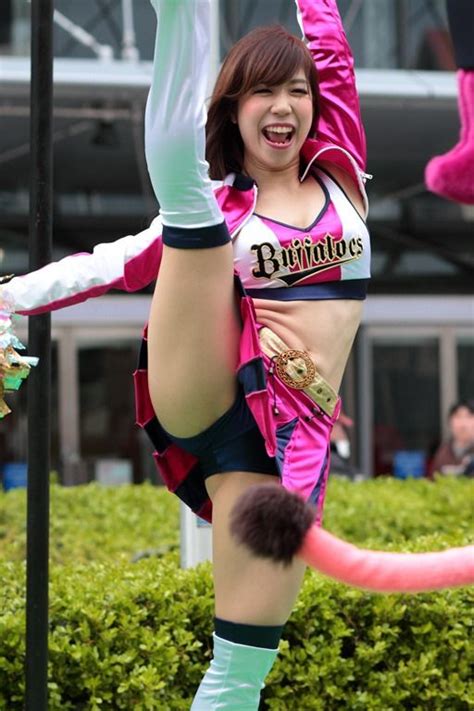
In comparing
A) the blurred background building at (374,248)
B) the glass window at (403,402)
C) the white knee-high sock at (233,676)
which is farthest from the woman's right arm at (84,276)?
the glass window at (403,402)

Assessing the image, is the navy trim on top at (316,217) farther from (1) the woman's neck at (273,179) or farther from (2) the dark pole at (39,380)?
(2) the dark pole at (39,380)

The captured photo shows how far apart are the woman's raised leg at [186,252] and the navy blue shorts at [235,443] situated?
0.07 feet

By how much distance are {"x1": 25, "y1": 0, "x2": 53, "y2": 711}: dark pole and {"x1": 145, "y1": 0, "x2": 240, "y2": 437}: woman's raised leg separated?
78cm

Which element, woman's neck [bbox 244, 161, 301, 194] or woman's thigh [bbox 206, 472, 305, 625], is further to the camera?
woman's neck [bbox 244, 161, 301, 194]

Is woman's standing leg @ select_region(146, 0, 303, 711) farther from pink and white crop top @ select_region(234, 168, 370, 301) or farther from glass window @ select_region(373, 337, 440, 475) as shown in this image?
glass window @ select_region(373, 337, 440, 475)

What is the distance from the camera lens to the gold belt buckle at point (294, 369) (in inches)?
110

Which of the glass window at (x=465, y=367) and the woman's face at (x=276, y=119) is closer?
the woman's face at (x=276, y=119)

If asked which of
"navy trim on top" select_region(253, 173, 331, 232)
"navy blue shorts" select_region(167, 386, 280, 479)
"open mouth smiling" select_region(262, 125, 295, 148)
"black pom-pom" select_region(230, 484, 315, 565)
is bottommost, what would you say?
"navy blue shorts" select_region(167, 386, 280, 479)

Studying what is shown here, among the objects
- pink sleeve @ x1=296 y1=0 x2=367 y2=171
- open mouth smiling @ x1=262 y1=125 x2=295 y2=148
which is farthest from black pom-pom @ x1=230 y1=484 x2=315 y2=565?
pink sleeve @ x1=296 y1=0 x2=367 y2=171

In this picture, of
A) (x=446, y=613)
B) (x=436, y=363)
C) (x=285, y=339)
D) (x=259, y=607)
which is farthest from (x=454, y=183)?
(x=436, y=363)

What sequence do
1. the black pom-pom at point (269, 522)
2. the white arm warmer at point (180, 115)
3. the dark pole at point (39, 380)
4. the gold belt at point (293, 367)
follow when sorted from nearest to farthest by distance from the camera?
1. the black pom-pom at point (269, 522)
2. the white arm warmer at point (180, 115)
3. the gold belt at point (293, 367)
4. the dark pole at point (39, 380)

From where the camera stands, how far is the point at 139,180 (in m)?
13.2

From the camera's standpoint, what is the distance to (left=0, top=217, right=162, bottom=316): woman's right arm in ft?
9.12

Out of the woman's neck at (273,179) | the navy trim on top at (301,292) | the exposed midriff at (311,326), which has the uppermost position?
the woman's neck at (273,179)
